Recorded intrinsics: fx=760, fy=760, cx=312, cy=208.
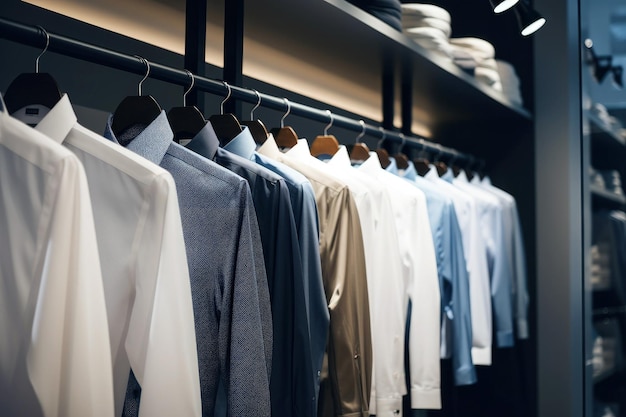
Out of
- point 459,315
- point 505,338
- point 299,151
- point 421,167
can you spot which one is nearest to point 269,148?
point 299,151

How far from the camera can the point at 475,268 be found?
10.2 feet

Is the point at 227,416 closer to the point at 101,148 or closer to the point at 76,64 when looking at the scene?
the point at 101,148

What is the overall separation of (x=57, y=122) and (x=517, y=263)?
2.55 meters

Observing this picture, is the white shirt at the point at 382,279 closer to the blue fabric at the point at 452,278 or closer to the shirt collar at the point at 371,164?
the shirt collar at the point at 371,164

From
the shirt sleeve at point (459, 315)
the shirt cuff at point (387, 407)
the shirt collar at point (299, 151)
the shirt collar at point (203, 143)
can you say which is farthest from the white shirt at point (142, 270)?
the shirt sleeve at point (459, 315)

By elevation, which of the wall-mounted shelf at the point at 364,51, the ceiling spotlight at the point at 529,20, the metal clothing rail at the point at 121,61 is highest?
the ceiling spotlight at the point at 529,20

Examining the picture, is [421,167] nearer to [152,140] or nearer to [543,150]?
[543,150]

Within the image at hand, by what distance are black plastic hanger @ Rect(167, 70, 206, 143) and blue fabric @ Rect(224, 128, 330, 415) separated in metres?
0.09

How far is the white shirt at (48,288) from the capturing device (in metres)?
1.21

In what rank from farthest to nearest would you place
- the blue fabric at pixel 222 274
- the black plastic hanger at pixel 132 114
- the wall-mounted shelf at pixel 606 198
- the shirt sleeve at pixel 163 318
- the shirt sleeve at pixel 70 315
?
the wall-mounted shelf at pixel 606 198
the black plastic hanger at pixel 132 114
the blue fabric at pixel 222 274
the shirt sleeve at pixel 163 318
the shirt sleeve at pixel 70 315

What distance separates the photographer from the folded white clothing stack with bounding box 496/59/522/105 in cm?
357

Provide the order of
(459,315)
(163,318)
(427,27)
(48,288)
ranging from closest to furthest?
(48,288), (163,318), (459,315), (427,27)

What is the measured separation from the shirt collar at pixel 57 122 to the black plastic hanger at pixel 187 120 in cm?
41

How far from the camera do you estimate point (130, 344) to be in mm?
1407
